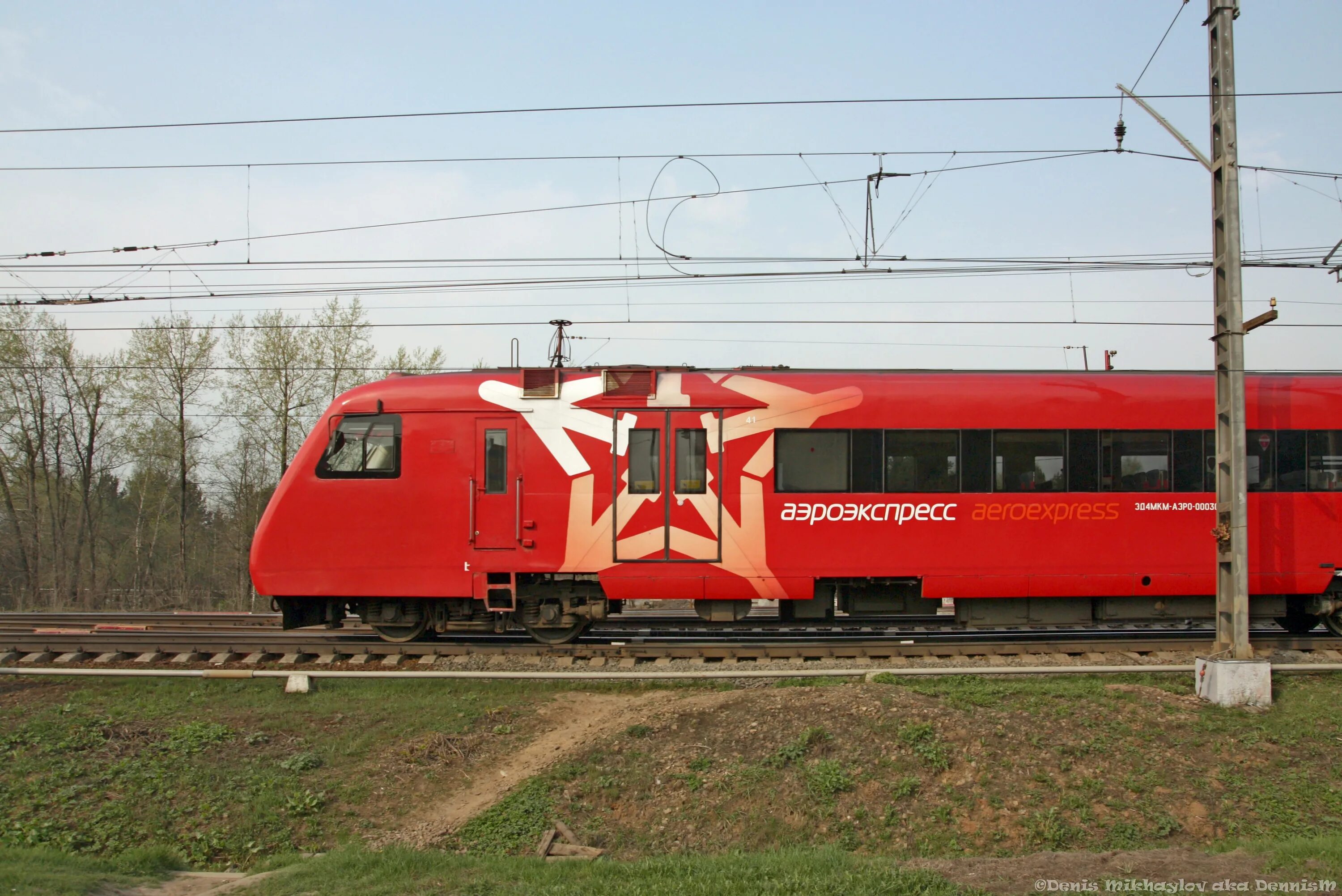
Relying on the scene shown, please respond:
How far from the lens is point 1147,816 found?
7.09 meters

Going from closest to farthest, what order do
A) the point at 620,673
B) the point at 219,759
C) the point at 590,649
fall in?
the point at 219,759, the point at 620,673, the point at 590,649

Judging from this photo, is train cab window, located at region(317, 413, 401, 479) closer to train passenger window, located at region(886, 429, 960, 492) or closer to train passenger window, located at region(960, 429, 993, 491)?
train passenger window, located at region(886, 429, 960, 492)

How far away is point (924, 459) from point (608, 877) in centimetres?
752

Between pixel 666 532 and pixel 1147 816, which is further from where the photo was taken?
pixel 666 532

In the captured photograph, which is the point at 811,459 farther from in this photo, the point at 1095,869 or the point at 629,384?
the point at 1095,869

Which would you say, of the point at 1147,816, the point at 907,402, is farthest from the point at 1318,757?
the point at 907,402

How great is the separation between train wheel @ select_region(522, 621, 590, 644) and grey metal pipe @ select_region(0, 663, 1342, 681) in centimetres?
136

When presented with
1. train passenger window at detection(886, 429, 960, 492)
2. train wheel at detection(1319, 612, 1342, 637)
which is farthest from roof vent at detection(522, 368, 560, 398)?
train wheel at detection(1319, 612, 1342, 637)

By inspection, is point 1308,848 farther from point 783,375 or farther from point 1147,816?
point 783,375

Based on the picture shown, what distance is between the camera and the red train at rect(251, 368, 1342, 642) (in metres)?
11.6

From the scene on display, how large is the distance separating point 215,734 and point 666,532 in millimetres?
5549

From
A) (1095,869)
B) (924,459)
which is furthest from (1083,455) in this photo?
(1095,869)

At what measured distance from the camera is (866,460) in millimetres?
11742

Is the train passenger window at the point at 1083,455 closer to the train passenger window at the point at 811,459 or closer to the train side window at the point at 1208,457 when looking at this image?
the train side window at the point at 1208,457
